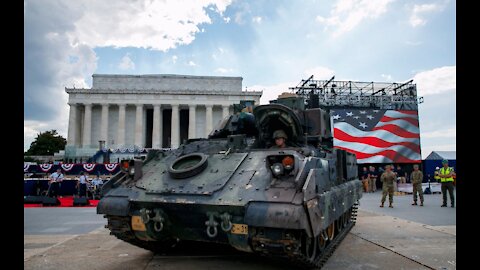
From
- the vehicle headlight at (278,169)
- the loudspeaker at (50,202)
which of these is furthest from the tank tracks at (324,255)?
the loudspeaker at (50,202)

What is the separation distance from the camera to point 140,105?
2007 inches

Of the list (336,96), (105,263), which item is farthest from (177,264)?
(336,96)

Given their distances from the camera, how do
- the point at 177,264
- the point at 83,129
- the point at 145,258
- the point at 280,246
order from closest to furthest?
the point at 280,246
the point at 177,264
the point at 145,258
the point at 83,129

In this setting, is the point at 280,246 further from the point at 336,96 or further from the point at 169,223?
the point at 336,96

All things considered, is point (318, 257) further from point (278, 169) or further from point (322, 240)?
point (278, 169)

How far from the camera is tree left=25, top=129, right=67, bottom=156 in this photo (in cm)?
5956

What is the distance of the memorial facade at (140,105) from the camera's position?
166 ft

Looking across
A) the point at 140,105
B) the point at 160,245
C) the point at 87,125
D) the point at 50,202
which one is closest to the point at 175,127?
the point at 140,105

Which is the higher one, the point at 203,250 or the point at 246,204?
the point at 246,204

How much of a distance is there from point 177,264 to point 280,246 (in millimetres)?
2365

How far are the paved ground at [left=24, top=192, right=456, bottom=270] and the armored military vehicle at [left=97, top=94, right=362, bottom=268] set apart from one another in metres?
0.43

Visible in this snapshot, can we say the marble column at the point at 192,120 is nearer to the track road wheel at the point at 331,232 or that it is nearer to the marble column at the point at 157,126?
the marble column at the point at 157,126

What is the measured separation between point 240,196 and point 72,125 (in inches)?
2029
